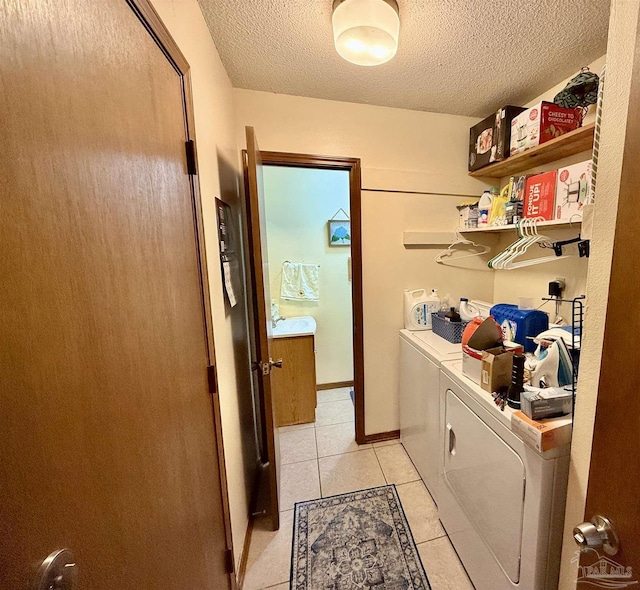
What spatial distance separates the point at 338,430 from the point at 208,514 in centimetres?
157

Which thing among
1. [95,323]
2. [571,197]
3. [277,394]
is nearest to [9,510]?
[95,323]

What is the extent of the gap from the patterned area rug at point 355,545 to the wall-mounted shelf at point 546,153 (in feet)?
7.02

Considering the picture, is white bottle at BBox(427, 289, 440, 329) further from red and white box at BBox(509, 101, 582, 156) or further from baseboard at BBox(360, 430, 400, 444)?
red and white box at BBox(509, 101, 582, 156)

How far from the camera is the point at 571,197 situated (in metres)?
1.30

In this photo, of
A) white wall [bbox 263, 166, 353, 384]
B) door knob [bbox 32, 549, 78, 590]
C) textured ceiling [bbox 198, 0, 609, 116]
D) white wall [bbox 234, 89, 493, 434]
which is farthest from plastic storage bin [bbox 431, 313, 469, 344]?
door knob [bbox 32, 549, 78, 590]

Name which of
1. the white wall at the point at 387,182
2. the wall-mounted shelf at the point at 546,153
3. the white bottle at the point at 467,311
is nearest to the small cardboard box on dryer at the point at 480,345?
the white bottle at the point at 467,311

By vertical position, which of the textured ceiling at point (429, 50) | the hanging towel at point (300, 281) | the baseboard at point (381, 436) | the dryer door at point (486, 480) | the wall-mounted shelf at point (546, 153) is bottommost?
the baseboard at point (381, 436)

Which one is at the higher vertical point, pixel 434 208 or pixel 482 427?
pixel 434 208

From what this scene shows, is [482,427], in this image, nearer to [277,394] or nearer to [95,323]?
[95,323]

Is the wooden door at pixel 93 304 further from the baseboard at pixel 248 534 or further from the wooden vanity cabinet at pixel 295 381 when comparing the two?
the wooden vanity cabinet at pixel 295 381

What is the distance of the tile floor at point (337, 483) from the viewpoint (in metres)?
1.33

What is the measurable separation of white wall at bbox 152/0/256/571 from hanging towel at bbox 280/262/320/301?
1.12 m

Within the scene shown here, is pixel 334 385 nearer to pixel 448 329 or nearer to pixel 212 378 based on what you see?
pixel 448 329

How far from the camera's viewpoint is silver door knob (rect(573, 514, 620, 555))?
57cm
